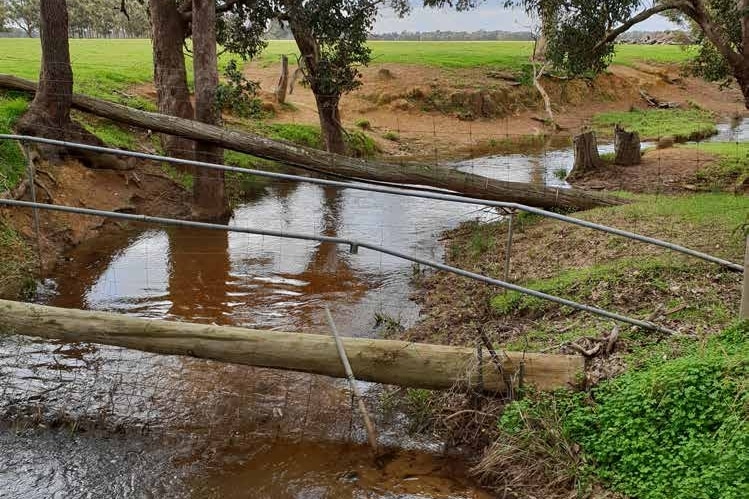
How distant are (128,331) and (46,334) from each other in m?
0.89

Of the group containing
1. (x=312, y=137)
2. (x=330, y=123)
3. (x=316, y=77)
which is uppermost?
(x=316, y=77)

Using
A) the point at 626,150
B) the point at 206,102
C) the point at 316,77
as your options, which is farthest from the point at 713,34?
the point at 206,102

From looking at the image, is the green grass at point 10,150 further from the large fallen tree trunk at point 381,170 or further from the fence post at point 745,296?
the fence post at point 745,296

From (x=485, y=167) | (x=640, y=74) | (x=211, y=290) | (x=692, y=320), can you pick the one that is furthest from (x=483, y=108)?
(x=692, y=320)

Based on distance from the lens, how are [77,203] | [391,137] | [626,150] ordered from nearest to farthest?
[77,203]
[626,150]
[391,137]

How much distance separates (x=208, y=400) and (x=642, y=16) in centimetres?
1278

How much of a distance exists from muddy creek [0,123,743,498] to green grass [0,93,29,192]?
5.44 ft

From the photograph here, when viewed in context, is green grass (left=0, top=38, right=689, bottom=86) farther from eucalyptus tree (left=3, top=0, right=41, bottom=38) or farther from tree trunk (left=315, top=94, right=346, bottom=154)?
eucalyptus tree (left=3, top=0, right=41, bottom=38)

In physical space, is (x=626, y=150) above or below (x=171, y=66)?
below

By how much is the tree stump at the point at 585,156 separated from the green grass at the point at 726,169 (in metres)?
2.51

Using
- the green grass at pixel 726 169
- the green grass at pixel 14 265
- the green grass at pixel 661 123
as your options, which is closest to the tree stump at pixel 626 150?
the green grass at pixel 726 169

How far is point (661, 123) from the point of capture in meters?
30.3

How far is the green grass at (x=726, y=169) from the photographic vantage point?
1562 centimetres

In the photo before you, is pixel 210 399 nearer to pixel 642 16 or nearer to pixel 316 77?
pixel 642 16
